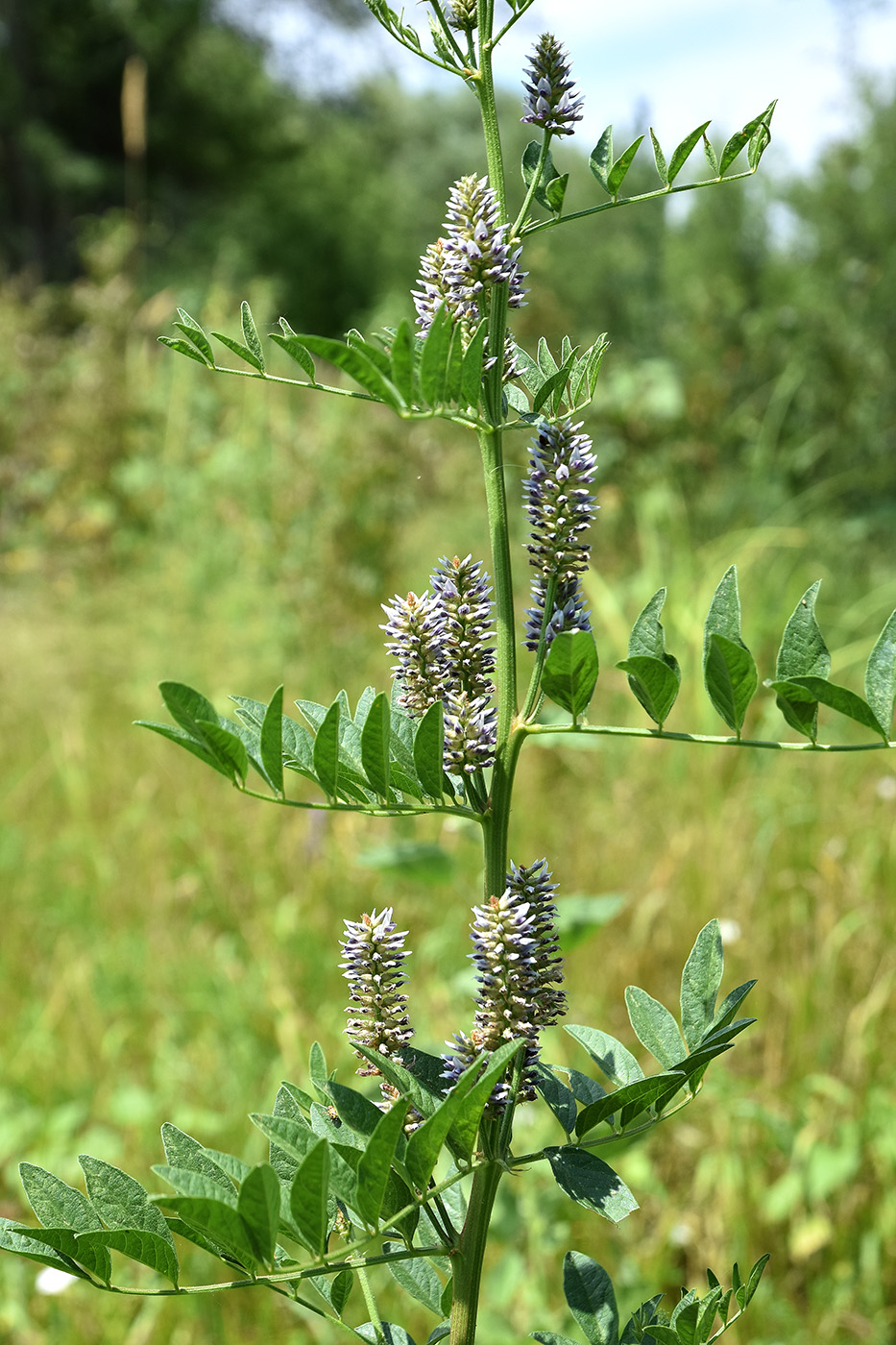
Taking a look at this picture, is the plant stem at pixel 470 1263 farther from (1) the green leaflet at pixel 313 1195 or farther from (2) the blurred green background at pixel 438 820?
(2) the blurred green background at pixel 438 820

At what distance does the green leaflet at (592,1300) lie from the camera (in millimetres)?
854

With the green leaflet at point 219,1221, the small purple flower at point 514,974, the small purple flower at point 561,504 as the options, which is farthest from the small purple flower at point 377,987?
the small purple flower at point 561,504

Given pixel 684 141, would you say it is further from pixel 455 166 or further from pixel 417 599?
pixel 455 166

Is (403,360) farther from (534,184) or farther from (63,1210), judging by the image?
(63,1210)

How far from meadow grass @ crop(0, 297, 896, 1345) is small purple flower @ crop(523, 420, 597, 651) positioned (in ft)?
0.50

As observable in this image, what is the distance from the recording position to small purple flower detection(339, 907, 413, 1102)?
2.64 ft

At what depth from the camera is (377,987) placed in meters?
0.81

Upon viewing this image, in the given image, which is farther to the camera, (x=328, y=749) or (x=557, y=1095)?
(x=557, y=1095)

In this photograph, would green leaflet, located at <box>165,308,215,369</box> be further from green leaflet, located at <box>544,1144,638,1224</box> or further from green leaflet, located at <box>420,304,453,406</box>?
green leaflet, located at <box>544,1144,638,1224</box>

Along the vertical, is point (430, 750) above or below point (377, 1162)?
above

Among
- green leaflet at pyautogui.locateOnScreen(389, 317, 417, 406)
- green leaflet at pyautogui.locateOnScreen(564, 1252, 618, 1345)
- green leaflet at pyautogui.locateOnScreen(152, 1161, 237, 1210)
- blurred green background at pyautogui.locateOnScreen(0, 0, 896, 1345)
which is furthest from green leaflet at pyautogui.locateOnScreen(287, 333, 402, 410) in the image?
blurred green background at pyautogui.locateOnScreen(0, 0, 896, 1345)

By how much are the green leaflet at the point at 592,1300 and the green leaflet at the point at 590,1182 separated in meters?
0.12

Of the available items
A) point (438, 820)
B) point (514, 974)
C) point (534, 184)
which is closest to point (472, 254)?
point (534, 184)

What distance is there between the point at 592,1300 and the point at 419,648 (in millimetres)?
515
